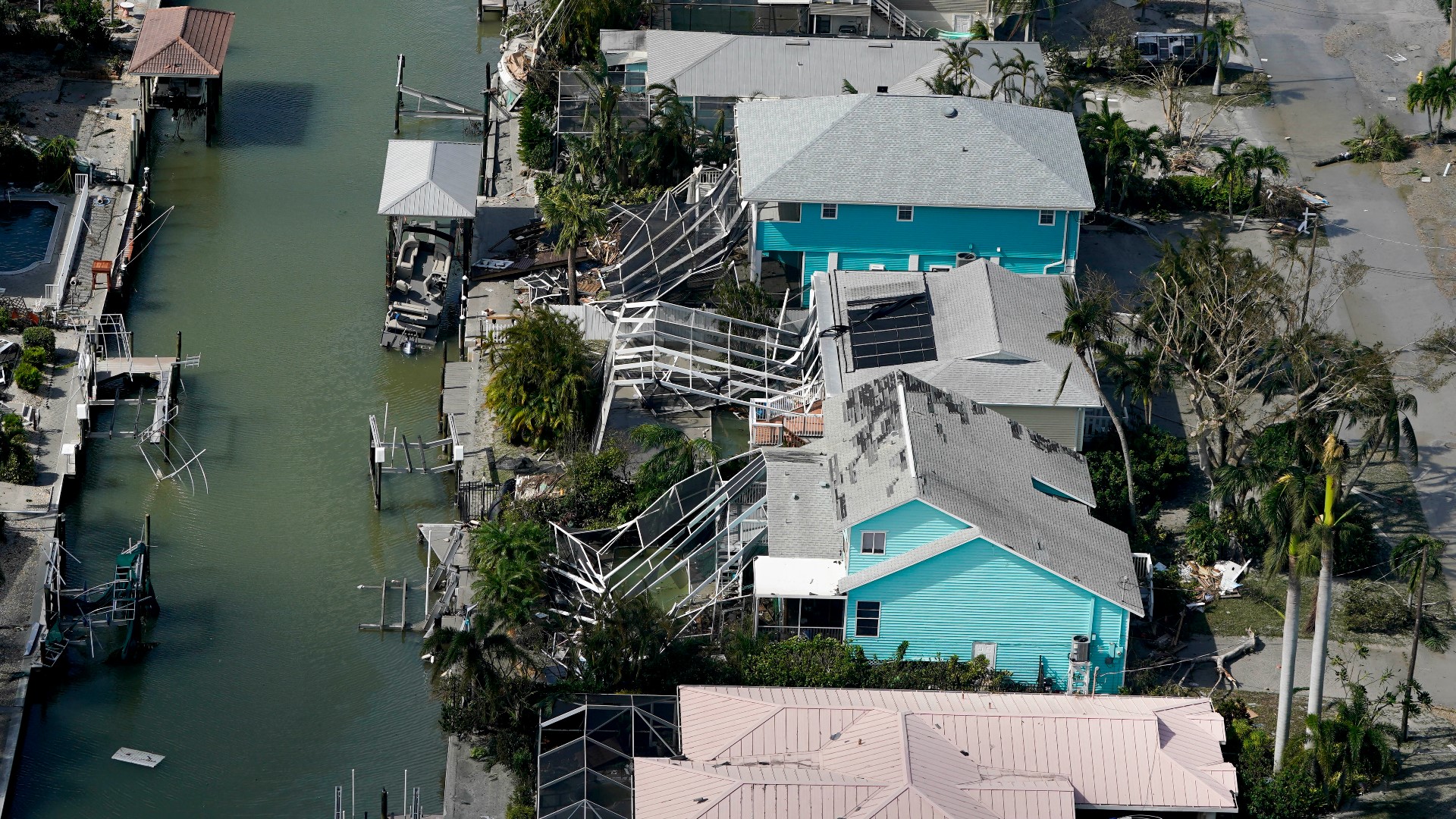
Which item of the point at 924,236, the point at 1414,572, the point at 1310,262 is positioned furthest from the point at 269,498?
the point at 1414,572

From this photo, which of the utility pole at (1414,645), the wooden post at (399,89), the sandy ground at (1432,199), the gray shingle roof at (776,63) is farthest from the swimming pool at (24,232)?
the sandy ground at (1432,199)

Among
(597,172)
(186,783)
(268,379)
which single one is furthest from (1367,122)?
(186,783)

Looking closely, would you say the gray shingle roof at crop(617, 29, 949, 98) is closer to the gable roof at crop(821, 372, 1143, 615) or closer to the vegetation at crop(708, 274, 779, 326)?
the vegetation at crop(708, 274, 779, 326)

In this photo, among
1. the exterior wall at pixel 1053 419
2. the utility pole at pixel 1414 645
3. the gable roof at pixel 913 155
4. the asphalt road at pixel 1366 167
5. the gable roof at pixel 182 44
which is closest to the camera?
the utility pole at pixel 1414 645

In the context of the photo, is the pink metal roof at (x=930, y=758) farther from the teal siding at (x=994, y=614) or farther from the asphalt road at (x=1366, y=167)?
the asphalt road at (x=1366, y=167)

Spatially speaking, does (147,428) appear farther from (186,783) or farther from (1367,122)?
(1367,122)

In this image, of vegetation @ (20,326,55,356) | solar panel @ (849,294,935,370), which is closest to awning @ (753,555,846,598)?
solar panel @ (849,294,935,370)
